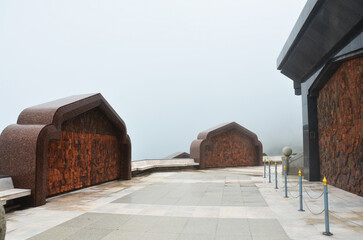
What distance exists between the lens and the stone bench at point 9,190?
278 inches

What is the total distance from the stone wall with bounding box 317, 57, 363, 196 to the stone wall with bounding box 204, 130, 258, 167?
10029mm

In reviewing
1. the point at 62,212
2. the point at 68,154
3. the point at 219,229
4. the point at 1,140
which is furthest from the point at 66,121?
the point at 219,229

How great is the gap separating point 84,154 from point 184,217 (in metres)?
5.73

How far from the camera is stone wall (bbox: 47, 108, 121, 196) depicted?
950 cm

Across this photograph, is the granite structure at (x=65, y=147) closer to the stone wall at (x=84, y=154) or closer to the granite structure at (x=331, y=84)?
the stone wall at (x=84, y=154)

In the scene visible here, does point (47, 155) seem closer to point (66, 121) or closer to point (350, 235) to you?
point (66, 121)

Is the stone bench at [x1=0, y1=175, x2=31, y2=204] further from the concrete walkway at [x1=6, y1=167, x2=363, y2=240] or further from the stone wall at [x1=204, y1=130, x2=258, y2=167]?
the stone wall at [x1=204, y1=130, x2=258, y2=167]

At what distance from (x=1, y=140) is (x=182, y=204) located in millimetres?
5381

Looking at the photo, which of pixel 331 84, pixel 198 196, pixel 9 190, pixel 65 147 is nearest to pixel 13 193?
pixel 9 190

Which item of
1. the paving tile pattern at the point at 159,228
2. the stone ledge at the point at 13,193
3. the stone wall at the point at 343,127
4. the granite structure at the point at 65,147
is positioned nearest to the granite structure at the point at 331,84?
the stone wall at the point at 343,127

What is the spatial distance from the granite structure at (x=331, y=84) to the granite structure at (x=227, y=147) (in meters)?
8.57

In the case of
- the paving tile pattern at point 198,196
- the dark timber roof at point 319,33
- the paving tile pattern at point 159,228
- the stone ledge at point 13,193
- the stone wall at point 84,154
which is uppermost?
the dark timber roof at point 319,33

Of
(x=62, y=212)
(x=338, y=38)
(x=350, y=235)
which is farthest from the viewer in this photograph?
(x=338, y=38)

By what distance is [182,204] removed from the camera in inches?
333
